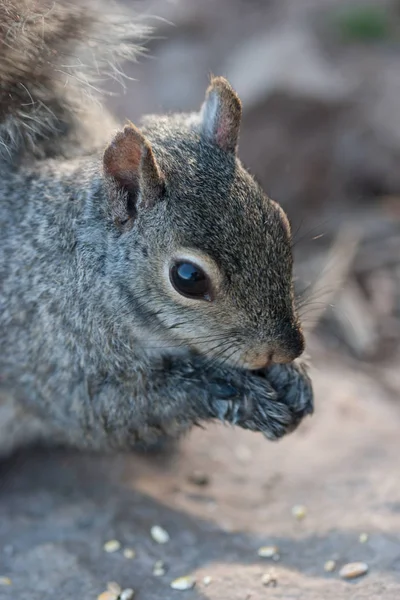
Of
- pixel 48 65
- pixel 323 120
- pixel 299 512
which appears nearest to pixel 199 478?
pixel 299 512

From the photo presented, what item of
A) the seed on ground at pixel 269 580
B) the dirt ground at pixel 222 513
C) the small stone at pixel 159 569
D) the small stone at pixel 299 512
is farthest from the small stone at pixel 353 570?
the small stone at pixel 159 569

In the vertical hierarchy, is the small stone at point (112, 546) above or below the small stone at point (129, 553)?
above

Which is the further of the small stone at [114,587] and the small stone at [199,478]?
the small stone at [199,478]

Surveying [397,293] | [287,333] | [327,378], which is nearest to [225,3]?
[397,293]

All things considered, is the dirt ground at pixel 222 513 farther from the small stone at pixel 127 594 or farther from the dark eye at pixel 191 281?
the dark eye at pixel 191 281

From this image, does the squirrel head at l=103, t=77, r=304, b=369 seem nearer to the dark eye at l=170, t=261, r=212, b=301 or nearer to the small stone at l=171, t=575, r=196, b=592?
the dark eye at l=170, t=261, r=212, b=301

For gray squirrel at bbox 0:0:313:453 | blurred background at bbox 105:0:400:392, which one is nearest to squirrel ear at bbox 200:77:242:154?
gray squirrel at bbox 0:0:313:453
